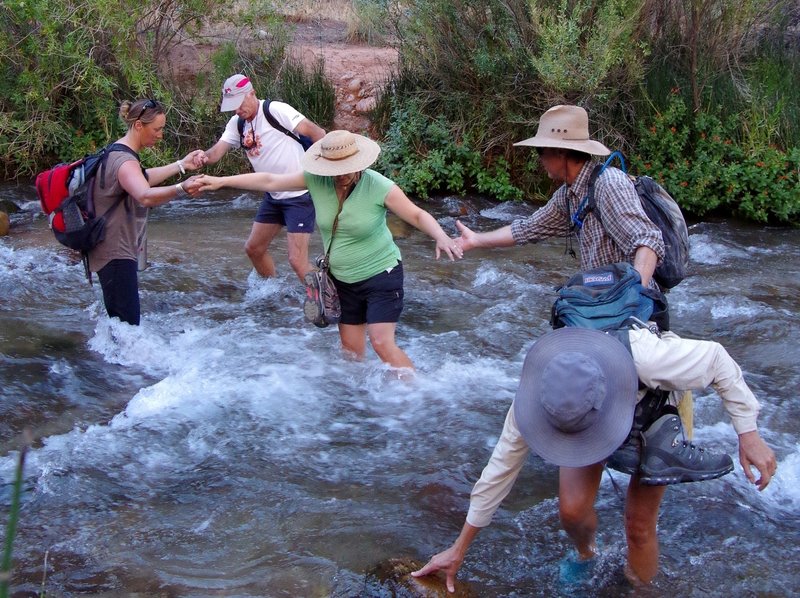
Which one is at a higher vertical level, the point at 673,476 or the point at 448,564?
the point at 673,476

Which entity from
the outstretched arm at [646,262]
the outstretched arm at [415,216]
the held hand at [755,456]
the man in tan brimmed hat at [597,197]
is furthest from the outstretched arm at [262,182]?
the held hand at [755,456]

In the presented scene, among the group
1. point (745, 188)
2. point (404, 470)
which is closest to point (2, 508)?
point (404, 470)

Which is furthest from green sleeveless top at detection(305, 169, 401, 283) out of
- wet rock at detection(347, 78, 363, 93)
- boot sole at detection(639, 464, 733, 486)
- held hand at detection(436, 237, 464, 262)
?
wet rock at detection(347, 78, 363, 93)

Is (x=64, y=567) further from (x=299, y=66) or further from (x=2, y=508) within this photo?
(x=299, y=66)

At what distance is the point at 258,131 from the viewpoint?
273 inches

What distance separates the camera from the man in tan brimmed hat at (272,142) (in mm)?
6785

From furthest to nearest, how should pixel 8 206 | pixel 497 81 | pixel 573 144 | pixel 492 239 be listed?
pixel 497 81
pixel 8 206
pixel 492 239
pixel 573 144

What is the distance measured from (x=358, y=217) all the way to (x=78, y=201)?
1.86m

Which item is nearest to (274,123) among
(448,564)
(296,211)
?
(296,211)

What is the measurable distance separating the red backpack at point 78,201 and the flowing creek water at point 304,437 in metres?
0.83

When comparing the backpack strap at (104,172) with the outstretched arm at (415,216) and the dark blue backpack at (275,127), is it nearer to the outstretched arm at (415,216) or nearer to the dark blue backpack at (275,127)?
the dark blue backpack at (275,127)

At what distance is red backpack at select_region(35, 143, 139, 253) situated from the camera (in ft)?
18.5

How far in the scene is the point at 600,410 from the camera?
2994mm

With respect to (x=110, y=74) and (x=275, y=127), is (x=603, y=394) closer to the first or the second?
(x=275, y=127)
